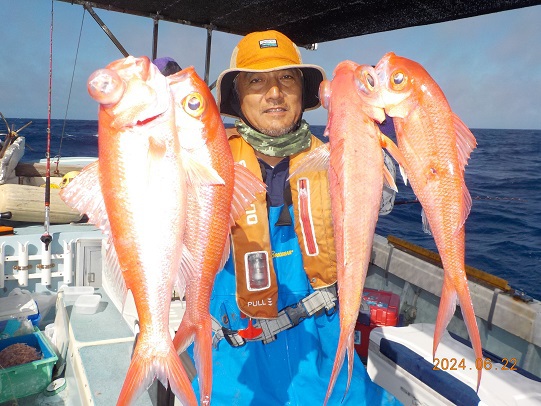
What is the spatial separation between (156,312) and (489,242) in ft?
41.6

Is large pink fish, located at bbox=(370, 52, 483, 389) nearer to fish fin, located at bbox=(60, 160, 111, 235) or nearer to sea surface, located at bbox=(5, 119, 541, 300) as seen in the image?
fish fin, located at bbox=(60, 160, 111, 235)

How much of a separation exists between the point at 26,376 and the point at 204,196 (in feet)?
12.2

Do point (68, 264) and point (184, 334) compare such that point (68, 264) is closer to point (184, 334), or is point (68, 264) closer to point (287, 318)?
point (287, 318)

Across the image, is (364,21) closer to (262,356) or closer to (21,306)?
(262,356)

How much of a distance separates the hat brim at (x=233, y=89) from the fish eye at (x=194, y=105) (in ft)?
5.20

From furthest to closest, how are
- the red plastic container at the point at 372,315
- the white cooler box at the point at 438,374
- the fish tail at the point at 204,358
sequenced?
1. the red plastic container at the point at 372,315
2. the white cooler box at the point at 438,374
3. the fish tail at the point at 204,358

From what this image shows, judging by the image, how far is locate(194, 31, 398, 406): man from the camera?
3321 millimetres

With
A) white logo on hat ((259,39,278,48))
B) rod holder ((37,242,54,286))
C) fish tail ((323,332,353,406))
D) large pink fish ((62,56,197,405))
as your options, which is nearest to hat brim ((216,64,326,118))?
white logo on hat ((259,39,278,48))

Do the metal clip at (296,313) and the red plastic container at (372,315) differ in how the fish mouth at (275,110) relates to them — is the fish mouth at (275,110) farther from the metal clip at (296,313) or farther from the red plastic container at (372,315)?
the red plastic container at (372,315)

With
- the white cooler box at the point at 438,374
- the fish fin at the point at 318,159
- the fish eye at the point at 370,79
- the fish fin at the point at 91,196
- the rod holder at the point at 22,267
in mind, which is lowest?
the rod holder at the point at 22,267

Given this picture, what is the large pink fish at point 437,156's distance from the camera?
176 cm

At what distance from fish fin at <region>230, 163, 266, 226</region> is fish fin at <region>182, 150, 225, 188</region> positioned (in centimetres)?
21

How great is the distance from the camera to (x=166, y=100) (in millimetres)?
1703

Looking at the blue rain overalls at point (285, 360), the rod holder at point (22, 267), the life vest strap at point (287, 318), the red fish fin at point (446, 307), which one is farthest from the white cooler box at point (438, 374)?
the rod holder at point (22, 267)
